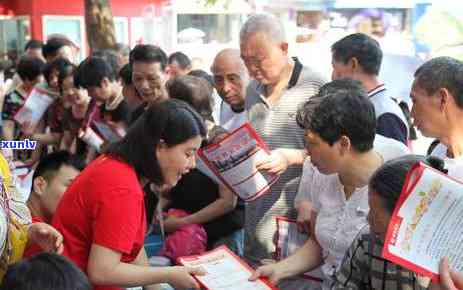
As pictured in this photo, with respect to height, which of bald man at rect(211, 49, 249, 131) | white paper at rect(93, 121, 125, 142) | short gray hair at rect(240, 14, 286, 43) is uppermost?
short gray hair at rect(240, 14, 286, 43)

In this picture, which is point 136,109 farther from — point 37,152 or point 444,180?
point 444,180

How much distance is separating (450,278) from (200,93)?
5.83 feet

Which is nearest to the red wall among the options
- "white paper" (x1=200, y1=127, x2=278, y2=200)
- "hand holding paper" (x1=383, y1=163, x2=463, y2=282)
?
"white paper" (x1=200, y1=127, x2=278, y2=200)

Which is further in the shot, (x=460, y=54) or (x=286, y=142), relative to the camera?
(x=460, y=54)

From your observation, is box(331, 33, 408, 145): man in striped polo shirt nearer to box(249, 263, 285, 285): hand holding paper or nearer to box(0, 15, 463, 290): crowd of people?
box(0, 15, 463, 290): crowd of people

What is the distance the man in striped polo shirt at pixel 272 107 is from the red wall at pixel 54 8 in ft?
35.5

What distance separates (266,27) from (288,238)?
987 millimetres

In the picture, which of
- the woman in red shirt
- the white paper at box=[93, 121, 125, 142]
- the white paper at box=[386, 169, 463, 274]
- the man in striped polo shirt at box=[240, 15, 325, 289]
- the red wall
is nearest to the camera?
the white paper at box=[386, 169, 463, 274]

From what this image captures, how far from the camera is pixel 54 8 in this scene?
538 inches

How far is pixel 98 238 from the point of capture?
5.82ft

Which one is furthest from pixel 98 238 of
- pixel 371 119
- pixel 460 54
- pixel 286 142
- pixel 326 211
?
pixel 460 54

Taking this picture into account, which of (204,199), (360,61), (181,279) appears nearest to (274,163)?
(204,199)

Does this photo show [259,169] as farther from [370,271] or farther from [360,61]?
[360,61]

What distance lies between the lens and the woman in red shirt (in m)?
1.78
